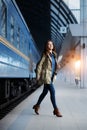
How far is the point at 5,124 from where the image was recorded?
961cm

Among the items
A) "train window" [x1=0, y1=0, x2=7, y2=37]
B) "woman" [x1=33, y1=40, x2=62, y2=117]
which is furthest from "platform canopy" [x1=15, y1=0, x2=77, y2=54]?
"woman" [x1=33, y1=40, x2=62, y2=117]

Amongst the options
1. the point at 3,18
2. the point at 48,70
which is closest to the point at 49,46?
the point at 48,70

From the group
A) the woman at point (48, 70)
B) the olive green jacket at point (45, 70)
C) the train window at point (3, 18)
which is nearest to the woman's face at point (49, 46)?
the woman at point (48, 70)

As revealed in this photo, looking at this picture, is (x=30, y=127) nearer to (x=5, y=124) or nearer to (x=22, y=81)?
(x=5, y=124)

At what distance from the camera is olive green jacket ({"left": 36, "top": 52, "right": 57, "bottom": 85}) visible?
1137 centimetres

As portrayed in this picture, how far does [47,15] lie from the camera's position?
140ft

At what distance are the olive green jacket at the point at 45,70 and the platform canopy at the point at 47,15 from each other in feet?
73.2

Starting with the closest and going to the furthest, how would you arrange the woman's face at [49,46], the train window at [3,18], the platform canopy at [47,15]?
the train window at [3,18] < the woman's face at [49,46] < the platform canopy at [47,15]

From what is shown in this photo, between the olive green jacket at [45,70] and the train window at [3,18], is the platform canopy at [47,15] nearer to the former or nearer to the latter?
the train window at [3,18]

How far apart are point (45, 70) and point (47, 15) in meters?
31.5

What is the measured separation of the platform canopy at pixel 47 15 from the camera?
3628 centimetres

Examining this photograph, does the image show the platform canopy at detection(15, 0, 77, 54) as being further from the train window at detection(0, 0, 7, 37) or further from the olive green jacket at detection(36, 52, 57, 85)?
the olive green jacket at detection(36, 52, 57, 85)

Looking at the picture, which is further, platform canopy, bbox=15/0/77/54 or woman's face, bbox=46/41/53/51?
platform canopy, bbox=15/0/77/54

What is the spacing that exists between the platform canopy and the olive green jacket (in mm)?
22311
